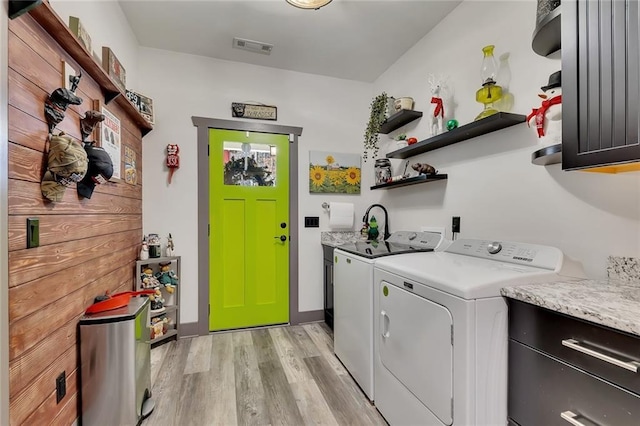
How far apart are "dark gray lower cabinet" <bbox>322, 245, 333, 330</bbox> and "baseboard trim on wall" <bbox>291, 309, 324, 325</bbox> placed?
0.23ft

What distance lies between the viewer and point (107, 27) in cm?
192

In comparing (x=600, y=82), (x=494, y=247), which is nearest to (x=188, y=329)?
(x=494, y=247)

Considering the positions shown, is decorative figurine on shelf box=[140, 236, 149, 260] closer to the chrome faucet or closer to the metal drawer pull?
the chrome faucet

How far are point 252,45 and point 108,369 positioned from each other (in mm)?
2637

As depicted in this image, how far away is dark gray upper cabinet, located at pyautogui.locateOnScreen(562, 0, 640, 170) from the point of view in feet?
3.08

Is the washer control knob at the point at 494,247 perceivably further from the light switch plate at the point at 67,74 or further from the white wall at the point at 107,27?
the white wall at the point at 107,27

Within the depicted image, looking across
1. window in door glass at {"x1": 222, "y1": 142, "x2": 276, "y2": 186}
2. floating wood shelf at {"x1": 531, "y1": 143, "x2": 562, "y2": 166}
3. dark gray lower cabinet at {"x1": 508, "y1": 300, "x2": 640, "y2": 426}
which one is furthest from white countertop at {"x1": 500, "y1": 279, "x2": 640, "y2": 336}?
window in door glass at {"x1": 222, "y1": 142, "x2": 276, "y2": 186}

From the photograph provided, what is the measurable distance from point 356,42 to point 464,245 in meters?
1.98

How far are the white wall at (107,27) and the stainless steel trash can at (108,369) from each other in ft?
5.02

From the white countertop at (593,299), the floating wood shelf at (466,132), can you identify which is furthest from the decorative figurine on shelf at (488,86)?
the white countertop at (593,299)

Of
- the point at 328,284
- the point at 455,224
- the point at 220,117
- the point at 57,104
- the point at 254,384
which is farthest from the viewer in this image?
the point at 328,284

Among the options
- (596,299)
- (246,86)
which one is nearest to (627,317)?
(596,299)


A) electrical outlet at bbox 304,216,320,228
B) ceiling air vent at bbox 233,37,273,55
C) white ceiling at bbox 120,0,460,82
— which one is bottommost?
electrical outlet at bbox 304,216,320,228

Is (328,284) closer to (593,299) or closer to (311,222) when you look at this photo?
(311,222)
